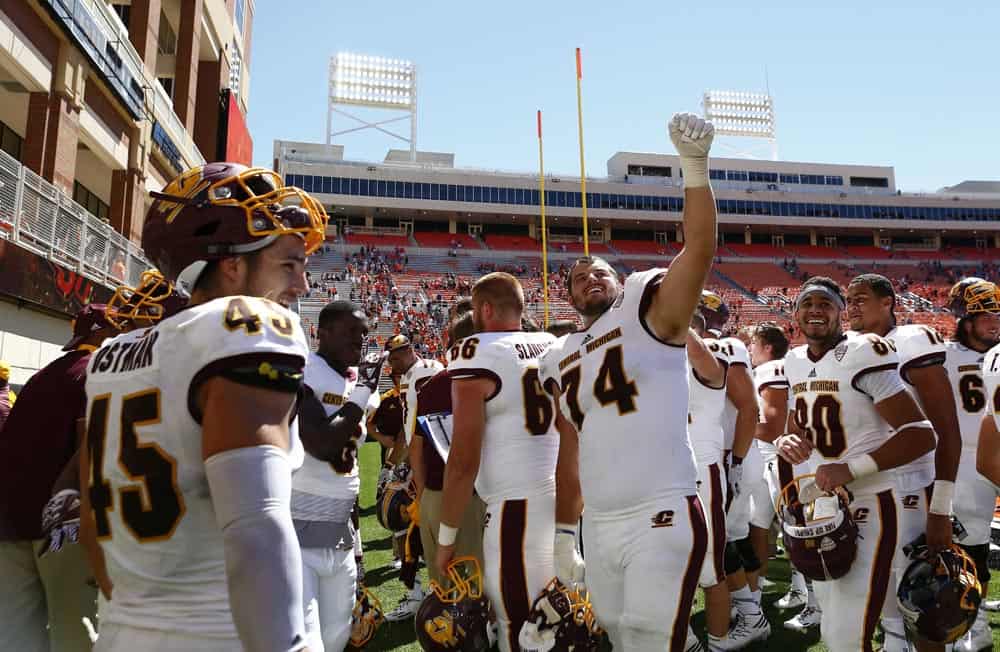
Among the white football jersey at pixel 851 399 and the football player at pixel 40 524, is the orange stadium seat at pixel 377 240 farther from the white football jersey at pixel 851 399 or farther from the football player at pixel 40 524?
the football player at pixel 40 524

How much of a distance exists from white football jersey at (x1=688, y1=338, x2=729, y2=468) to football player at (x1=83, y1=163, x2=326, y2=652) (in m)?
3.51

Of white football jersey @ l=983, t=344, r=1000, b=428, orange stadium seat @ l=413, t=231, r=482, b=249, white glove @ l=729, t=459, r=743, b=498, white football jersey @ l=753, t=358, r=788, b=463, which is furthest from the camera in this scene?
orange stadium seat @ l=413, t=231, r=482, b=249

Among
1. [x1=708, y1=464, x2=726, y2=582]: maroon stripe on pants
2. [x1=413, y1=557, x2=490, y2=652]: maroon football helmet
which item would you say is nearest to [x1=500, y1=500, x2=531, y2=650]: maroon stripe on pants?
[x1=413, y1=557, x2=490, y2=652]: maroon football helmet

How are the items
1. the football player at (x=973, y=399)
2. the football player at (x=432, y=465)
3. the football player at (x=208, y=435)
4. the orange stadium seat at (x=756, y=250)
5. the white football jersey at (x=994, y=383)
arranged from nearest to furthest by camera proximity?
the football player at (x=208, y=435)
the white football jersey at (x=994, y=383)
the football player at (x=432, y=465)
the football player at (x=973, y=399)
the orange stadium seat at (x=756, y=250)

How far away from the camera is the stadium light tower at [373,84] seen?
60500 millimetres

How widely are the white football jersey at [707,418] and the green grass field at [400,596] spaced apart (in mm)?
1546

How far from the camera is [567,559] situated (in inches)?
133

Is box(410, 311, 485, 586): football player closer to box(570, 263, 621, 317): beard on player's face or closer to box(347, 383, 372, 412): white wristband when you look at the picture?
box(347, 383, 372, 412): white wristband

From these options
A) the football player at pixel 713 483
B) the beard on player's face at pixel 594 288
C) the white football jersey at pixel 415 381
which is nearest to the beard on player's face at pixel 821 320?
the football player at pixel 713 483

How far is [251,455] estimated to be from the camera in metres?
1.26

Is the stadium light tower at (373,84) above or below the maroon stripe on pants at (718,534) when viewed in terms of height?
above

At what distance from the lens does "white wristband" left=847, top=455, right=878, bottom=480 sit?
3.40m

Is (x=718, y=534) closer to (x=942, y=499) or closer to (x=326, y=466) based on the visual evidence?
(x=942, y=499)

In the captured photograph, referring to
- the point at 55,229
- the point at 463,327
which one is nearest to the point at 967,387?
the point at 463,327
